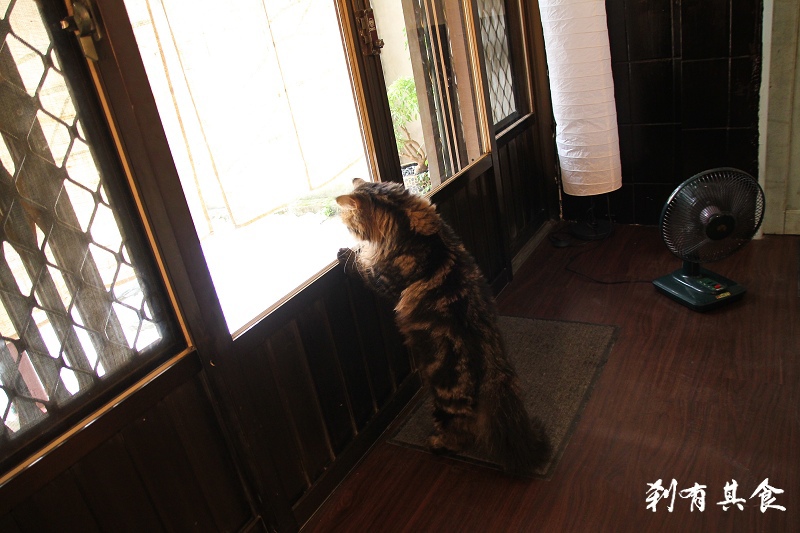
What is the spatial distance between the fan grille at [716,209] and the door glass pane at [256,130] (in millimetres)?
1488

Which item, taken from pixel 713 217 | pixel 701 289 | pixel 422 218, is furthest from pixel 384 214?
pixel 701 289

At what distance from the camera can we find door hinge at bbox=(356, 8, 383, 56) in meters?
2.20

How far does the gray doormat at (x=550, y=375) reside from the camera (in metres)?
2.30

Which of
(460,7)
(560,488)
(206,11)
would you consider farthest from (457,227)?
(206,11)

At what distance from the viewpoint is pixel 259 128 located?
6.54 feet

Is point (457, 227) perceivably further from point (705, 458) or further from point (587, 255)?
point (705, 458)

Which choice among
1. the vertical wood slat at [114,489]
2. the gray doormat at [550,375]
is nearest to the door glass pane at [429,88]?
the gray doormat at [550,375]

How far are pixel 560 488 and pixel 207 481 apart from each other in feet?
3.92

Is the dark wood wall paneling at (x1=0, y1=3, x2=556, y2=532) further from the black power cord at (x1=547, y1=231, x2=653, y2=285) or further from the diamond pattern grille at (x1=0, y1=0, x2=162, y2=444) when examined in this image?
the black power cord at (x1=547, y1=231, x2=653, y2=285)

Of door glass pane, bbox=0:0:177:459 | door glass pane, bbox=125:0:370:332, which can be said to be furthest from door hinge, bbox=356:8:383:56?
door glass pane, bbox=0:0:177:459

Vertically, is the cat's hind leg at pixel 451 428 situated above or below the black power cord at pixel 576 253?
above

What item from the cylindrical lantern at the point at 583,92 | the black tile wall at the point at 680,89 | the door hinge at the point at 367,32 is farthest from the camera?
the cylindrical lantern at the point at 583,92

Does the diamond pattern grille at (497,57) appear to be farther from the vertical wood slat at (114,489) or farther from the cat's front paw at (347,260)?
the vertical wood slat at (114,489)

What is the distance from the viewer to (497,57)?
3582mm
